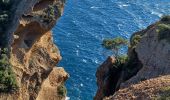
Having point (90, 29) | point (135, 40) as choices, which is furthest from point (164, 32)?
point (90, 29)

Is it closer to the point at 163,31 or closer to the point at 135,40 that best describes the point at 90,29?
the point at 135,40

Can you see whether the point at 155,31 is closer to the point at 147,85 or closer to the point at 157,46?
the point at 157,46

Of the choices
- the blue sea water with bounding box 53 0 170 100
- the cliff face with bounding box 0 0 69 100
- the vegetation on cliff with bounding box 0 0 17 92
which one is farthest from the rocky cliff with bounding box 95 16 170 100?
the blue sea water with bounding box 53 0 170 100

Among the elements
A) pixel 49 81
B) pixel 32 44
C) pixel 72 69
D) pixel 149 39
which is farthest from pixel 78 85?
pixel 149 39

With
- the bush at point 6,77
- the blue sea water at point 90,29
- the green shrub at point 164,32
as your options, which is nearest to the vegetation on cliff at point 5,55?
the bush at point 6,77

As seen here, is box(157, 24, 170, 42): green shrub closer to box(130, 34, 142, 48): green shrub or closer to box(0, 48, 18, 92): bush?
box(130, 34, 142, 48): green shrub

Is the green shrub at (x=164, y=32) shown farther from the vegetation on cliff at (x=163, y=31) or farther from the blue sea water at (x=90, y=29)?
the blue sea water at (x=90, y=29)
